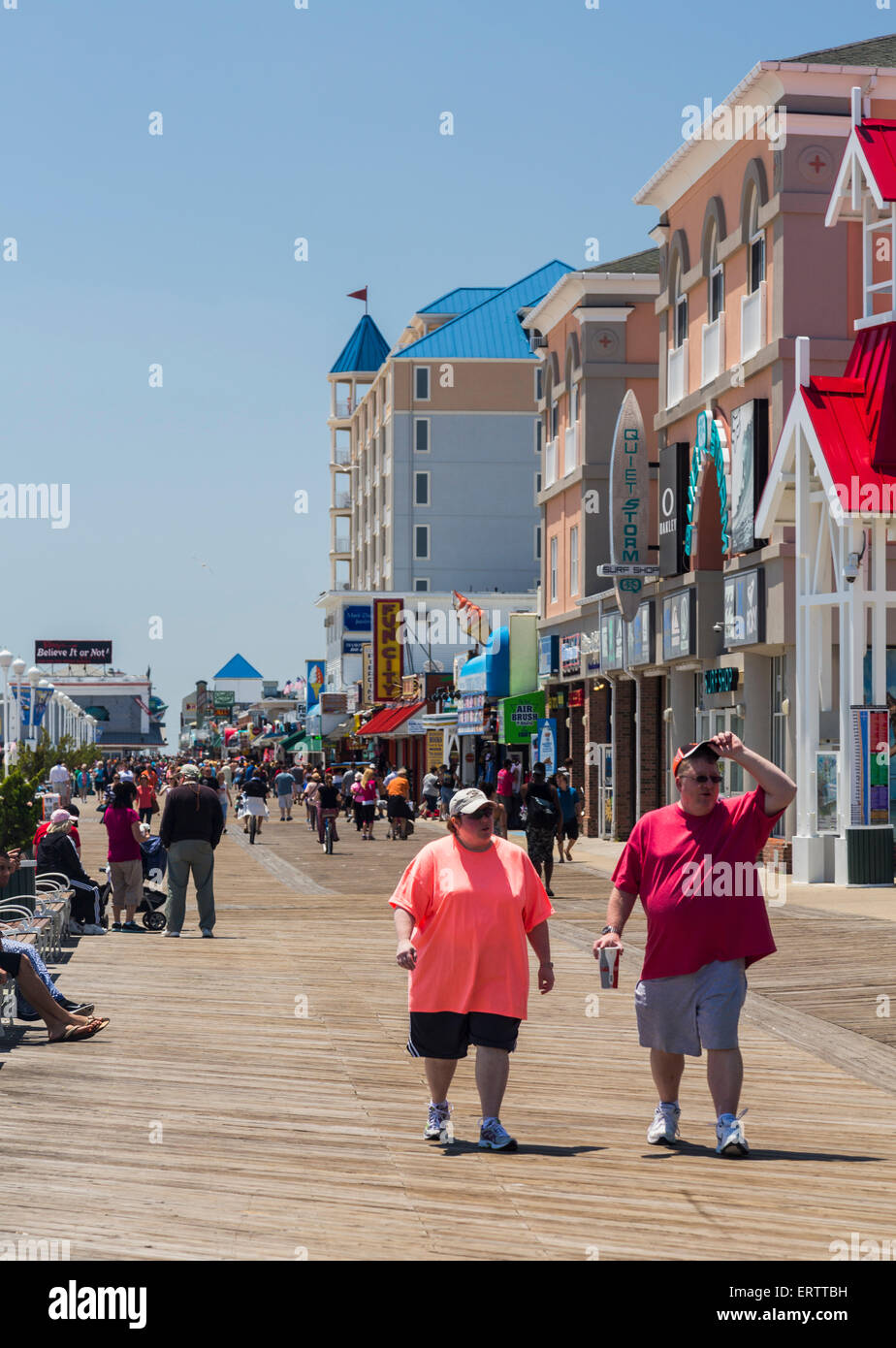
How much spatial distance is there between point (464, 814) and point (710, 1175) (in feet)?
6.07

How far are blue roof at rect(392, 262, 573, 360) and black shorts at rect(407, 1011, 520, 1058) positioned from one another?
214ft

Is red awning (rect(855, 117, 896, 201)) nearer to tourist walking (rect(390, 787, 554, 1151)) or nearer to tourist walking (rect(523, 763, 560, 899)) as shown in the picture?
tourist walking (rect(523, 763, 560, 899))

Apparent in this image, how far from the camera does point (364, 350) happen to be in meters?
90.2

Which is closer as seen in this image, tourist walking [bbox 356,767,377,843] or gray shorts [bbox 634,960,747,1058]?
gray shorts [bbox 634,960,747,1058]

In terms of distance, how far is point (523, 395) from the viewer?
Result: 72.1m

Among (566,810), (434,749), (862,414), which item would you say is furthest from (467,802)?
(434,749)

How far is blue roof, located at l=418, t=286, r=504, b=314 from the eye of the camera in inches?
3049

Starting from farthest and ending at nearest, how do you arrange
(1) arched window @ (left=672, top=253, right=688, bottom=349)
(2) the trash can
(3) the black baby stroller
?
(1) arched window @ (left=672, top=253, right=688, bottom=349) < (2) the trash can < (3) the black baby stroller

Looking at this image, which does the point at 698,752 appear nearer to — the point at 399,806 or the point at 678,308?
the point at 678,308

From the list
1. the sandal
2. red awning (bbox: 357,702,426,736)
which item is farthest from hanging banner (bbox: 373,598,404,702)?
the sandal

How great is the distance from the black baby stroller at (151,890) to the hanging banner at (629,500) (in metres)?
14.0

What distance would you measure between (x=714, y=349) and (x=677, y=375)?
2.31 metres
